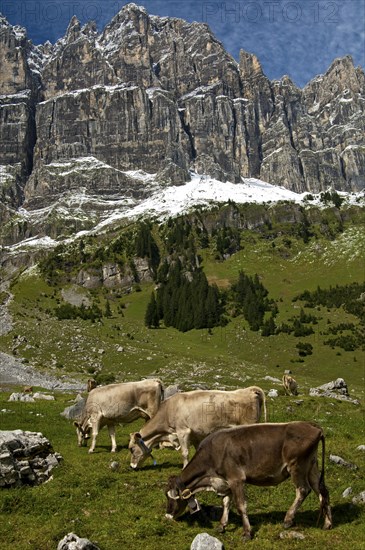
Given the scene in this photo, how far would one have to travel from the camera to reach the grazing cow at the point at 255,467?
40.2 feet

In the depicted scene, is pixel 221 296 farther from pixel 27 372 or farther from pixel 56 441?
pixel 56 441

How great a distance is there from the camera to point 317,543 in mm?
11539

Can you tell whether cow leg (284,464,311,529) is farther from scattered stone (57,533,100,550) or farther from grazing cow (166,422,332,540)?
scattered stone (57,533,100,550)

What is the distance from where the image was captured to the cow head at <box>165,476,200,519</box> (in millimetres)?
12827

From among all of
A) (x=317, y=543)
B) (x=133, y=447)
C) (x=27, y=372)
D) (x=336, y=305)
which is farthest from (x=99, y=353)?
(x=336, y=305)

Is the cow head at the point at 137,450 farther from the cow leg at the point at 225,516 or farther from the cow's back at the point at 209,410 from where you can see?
the cow leg at the point at 225,516

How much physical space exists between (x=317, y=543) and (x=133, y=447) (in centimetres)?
832

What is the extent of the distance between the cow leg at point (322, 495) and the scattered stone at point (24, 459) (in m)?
9.66

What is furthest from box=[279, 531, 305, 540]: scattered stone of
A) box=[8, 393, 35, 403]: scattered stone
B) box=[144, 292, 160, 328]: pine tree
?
box=[144, 292, 160, 328]: pine tree

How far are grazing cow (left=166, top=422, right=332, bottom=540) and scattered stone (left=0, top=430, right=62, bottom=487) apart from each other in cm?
600

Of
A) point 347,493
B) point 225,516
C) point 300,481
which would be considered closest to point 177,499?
point 225,516

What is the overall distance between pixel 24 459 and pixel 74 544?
6537 mm

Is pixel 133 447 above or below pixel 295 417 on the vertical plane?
above

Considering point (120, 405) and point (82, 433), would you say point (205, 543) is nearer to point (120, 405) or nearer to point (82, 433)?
point (120, 405)
